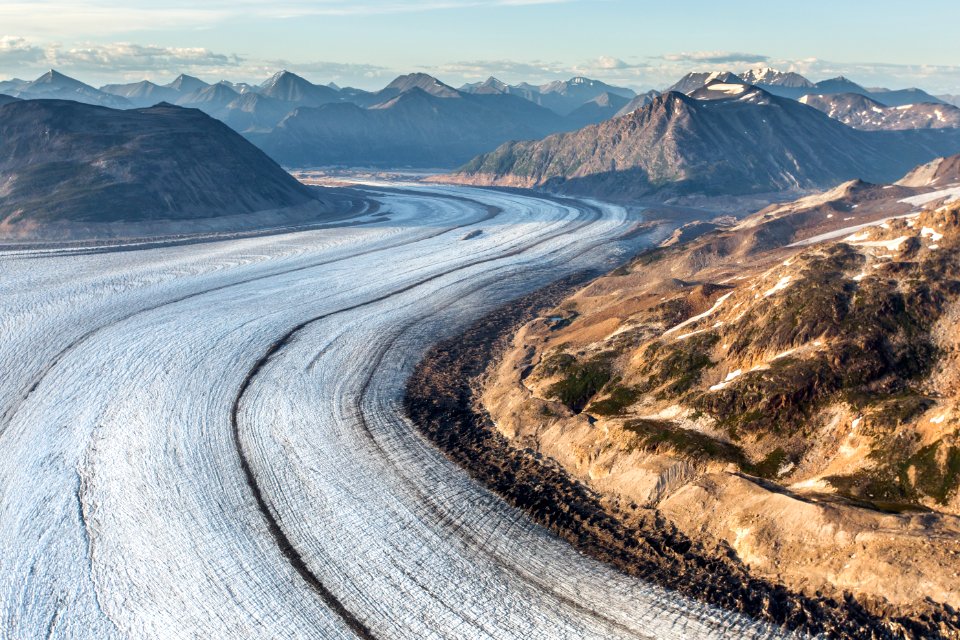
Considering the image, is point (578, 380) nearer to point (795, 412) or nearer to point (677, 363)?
point (677, 363)

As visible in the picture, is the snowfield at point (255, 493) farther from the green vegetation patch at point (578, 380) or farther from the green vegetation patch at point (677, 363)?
the green vegetation patch at point (677, 363)

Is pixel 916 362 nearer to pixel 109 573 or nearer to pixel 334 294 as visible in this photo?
pixel 109 573

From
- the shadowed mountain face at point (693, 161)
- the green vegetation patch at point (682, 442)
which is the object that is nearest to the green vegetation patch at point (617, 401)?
the green vegetation patch at point (682, 442)

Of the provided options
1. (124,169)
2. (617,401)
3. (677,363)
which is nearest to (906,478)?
(677,363)

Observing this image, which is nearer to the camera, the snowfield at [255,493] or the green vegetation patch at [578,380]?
the snowfield at [255,493]

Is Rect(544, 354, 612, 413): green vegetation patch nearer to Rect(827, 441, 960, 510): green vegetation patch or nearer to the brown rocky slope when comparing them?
the brown rocky slope

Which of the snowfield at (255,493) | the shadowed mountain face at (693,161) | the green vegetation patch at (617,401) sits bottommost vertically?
the snowfield at (255,493)
